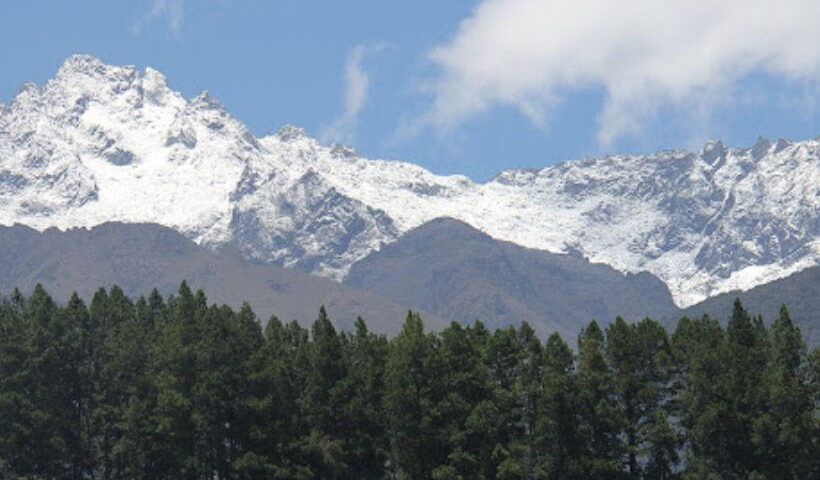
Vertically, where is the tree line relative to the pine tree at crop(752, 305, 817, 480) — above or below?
above

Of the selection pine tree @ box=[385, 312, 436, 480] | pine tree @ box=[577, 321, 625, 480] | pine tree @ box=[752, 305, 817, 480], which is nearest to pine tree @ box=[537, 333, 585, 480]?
pine tree @ box=[577, 321, 625, 480]

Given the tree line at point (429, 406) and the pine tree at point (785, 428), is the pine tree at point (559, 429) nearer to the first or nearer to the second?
the tree line at point (429, 406)

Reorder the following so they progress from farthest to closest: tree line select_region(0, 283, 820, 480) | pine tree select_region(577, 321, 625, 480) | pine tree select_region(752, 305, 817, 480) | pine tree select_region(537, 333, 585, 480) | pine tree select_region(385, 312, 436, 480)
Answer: pine tree select_region(385, 312, 436, 480) → pine tree select_region(577, 321, 625, 480) → pine tree select_region(537, 333, 585, 480) → tree line select_region(0, 283, 820, 480) → pine tree select_region(752, 305, 817, 480)

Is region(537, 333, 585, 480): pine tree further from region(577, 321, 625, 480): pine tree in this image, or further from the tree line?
region(577, 321, 625, 480): pine tree

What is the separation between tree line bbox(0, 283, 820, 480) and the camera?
127438 millimetres

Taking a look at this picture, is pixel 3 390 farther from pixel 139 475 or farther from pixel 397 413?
pixel 397 413

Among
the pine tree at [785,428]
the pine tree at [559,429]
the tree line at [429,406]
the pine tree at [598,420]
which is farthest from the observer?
the pine tree at [598,420]

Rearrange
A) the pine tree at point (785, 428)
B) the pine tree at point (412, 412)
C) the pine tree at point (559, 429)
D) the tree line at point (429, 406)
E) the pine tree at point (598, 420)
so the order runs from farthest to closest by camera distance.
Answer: the pine tree at point (412, 412), the pine tree at point (598, 420), the pine tree at point (559, 429), the tree line at point (429, 406), the pine tree at point (785, 428)

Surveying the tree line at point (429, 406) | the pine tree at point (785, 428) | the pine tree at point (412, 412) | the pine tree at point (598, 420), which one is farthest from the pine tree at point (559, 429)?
the pine tree at point (785, 428)

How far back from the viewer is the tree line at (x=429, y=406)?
127438 mm

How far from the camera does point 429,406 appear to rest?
12862 cm

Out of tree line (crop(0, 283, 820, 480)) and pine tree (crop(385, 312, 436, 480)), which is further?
pine tree (crop(385, 312, 436, 480))

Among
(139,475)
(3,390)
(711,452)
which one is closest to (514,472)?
(711,452)

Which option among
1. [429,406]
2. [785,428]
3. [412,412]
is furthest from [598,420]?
[412,412]
